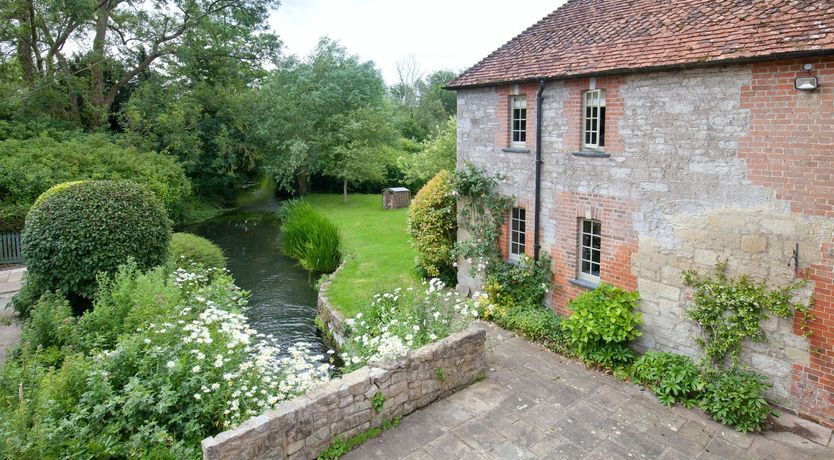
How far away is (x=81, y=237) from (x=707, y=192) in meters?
11.5

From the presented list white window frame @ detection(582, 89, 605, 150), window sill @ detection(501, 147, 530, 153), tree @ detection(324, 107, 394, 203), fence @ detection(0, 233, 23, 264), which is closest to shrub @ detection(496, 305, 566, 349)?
window sill @ detection(501, 147, 530, 153)

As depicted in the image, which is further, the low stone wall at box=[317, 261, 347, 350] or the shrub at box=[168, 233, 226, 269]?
the shrub at box=[168, 233, 226, 269]

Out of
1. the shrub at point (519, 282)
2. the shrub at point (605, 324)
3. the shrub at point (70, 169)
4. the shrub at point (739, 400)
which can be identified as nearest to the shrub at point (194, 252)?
the shrub at point (70, 169)

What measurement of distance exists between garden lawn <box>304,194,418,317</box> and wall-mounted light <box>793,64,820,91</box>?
8166 mm

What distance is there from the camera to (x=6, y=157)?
58.4ft

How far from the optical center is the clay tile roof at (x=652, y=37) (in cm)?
741

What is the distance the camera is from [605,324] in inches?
362

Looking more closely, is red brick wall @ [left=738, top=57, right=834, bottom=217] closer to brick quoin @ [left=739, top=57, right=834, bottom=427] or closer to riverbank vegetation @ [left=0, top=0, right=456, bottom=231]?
brick quoin @ [left=739, top=57, right=834, bottom=427]

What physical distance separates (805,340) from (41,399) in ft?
32.4

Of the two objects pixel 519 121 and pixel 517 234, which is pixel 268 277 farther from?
pixel 519 121

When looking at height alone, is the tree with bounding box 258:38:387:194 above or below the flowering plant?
above

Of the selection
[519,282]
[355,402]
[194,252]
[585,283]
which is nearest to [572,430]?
[355,402]

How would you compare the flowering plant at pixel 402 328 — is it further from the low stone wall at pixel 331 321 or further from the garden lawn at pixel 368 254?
the low stone wall at pixel 331 321

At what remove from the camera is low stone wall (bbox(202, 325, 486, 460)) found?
581cm
